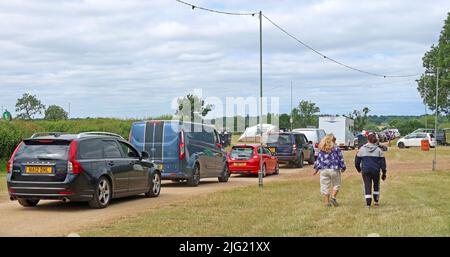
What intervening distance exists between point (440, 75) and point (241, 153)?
52863mm

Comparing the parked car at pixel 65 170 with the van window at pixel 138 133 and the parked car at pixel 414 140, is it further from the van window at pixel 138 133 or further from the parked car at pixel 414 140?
the parked car at pixel 414 140

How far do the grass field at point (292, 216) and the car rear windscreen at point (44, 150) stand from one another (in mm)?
2214

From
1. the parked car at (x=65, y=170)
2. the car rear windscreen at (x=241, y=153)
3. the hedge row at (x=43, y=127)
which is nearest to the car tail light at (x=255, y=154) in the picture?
the car rear windscreen at (x=241, y=153)

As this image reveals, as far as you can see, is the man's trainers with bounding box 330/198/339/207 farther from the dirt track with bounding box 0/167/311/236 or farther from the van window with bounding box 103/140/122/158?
the van window with bounding box 103/140/122/158

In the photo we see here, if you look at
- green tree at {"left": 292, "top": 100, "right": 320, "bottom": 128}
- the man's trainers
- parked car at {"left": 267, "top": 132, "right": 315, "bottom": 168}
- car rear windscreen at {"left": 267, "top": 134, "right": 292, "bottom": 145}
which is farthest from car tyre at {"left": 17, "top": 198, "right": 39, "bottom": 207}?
green tree at {"left": 292, "top": 100, "right": 320, "bottom": 128}

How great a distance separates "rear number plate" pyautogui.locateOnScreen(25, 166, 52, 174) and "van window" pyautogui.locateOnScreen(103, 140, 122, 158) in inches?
62.8

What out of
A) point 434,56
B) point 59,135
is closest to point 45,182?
point 59,135

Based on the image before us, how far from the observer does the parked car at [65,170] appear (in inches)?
506

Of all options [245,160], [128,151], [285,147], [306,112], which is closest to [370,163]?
[128,151]

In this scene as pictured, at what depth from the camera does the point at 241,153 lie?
26406 mm

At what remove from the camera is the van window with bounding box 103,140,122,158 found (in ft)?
46.9

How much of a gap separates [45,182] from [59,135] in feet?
4.05
